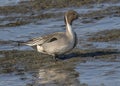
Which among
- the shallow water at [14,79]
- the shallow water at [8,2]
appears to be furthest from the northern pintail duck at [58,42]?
the shallow water at [8,2]

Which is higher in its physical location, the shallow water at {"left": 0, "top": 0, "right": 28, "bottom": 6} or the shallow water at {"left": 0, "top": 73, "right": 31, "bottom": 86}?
the shallow water at {"left": 0, "top": 0, "right": 28, "bottom": 6}

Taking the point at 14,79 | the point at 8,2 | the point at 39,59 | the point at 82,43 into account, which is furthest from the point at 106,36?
the point at 8,2

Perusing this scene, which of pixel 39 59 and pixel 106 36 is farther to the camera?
pixel 106 36

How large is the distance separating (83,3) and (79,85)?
31.6 feet

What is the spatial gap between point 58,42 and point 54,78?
158cm

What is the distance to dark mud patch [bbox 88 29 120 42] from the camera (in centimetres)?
1580

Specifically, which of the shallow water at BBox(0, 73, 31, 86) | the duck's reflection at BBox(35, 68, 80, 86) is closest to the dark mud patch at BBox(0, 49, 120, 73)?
the duck's reflection at BBox(35, 68, 80, 86)

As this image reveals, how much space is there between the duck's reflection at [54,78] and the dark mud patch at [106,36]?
9.25 ft

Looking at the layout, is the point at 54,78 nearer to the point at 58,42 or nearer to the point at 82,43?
the point at 58,42

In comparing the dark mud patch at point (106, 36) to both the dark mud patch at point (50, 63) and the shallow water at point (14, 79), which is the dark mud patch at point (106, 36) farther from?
the shallow water at point (14, 79)

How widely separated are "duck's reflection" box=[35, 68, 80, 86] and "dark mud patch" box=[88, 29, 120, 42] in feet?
9.25

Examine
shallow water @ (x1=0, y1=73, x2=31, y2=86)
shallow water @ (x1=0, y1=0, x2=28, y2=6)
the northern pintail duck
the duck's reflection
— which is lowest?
the duck's reflection

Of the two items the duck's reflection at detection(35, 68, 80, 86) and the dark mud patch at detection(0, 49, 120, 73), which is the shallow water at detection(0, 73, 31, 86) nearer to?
the duck's reflection at detection(35, 68, 80, 86)

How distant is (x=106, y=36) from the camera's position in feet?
52.9
